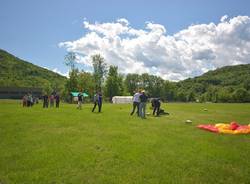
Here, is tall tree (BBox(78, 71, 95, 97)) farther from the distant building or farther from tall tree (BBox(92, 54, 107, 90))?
the distant building

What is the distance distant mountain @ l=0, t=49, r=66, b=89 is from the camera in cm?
15759

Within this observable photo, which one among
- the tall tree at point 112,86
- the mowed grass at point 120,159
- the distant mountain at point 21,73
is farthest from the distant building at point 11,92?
the mowed grass at point 120,159

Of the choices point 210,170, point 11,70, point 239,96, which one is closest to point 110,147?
point 210,170

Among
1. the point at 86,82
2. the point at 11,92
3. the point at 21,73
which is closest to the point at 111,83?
the point at 86,82

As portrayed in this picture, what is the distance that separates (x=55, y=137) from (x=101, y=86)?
90913 millimetres

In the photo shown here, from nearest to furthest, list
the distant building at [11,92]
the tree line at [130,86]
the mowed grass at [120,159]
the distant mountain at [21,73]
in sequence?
the mowed grass at [120,159], the tree line at [130,86], the distant building at [11,92], the distant mountain at [21,73]

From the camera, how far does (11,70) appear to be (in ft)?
584

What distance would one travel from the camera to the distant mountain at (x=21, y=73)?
157587mm

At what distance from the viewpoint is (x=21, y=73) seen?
6905 inches

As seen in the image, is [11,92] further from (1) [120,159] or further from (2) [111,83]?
(1) [120,159]

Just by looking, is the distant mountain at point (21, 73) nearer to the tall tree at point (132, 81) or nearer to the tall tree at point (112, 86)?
the tall tree at point (132, 81)

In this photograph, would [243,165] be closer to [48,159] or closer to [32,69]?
[48,159]

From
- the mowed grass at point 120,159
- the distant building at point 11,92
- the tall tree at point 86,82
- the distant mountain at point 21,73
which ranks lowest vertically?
the mowed grass at point 120,159

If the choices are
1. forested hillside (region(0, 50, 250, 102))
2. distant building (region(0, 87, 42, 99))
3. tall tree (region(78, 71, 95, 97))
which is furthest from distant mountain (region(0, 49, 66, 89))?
tall tree (region(78, 71, 95, 97))
